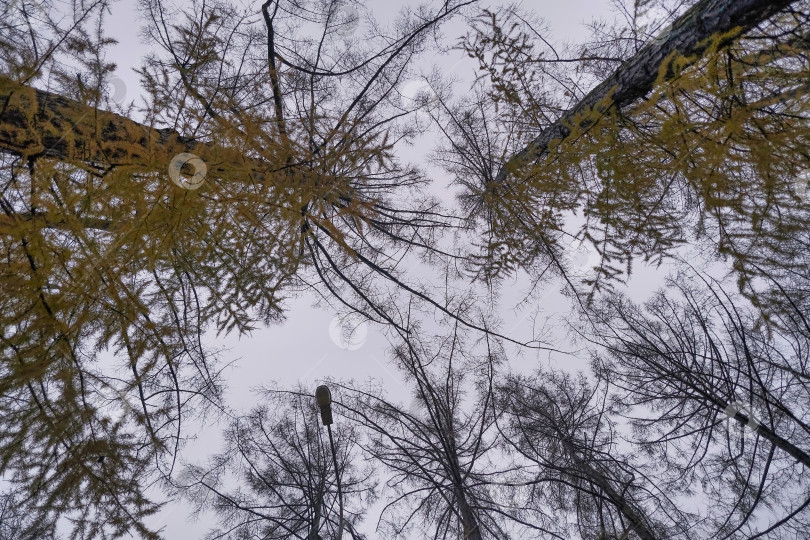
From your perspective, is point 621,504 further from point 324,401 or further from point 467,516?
point 324,401

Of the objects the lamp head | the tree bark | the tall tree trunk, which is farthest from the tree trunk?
the tree bark

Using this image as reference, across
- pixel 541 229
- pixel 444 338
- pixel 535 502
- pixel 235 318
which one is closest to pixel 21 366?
pixel 235 318

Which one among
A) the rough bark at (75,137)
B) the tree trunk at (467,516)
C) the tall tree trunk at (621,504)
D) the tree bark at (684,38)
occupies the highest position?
the tree bark at (684,38)

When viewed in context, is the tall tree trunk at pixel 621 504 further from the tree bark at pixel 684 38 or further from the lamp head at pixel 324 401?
the tree bark at pixel 684 38

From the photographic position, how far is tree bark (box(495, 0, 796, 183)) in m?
1.53

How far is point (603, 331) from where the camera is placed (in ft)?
13.7

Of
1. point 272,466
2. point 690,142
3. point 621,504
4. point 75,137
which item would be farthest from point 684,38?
point 272,466

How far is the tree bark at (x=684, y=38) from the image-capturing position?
1528 millimetres

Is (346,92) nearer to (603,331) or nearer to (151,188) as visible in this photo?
(151,188)

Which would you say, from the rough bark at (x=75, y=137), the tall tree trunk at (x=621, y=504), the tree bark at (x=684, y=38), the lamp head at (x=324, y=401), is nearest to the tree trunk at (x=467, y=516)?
the tall tree trunk at (x=621, y=504)

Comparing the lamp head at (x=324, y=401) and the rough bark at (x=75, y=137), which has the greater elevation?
the rough bark at (x=75, y=137)

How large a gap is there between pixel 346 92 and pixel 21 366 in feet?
12.6

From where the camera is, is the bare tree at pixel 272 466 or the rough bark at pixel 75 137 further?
the bare tree at pixel 272 466

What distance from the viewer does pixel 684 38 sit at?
1794mm
